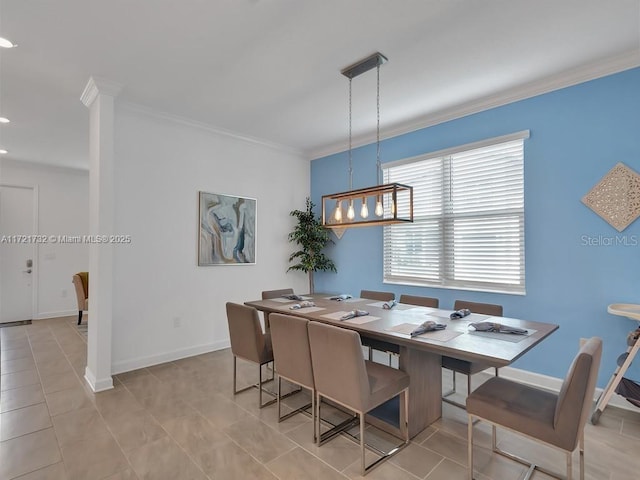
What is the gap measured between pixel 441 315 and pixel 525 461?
105cm

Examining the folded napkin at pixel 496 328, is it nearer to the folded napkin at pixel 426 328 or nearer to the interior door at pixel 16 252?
the folded napkin at pixel 426 328

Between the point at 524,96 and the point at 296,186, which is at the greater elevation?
the point at 524,96

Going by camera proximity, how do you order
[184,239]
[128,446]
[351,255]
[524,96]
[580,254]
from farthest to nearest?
[351,255] < [184,239] < [524,96] < [580,254] < [128,446]

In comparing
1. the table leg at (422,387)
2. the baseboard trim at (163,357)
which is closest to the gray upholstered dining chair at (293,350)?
the table leg at (422,387)

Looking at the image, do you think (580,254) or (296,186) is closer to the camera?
(580,254)

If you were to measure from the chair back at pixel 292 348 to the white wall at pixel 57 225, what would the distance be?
20.2 ft

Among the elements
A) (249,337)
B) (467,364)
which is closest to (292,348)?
(249,337)

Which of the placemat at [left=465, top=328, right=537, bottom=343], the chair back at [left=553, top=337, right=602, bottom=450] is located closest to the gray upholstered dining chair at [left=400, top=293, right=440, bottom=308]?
the placemat at [left=465, top=328, right=537, bottom=343]

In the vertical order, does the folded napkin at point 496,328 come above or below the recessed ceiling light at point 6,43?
below

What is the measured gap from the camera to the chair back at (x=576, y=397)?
1534 millimetres

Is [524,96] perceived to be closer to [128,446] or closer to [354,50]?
[354,50]

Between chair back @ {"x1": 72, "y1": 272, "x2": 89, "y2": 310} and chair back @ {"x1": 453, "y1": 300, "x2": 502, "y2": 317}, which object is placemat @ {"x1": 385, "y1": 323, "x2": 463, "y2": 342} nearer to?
chair back @ {"x1": 453, "y1": 300, "x2": 502, "y2": 317}

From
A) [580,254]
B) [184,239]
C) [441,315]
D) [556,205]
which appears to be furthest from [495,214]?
[184,239]

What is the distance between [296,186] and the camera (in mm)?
5449
